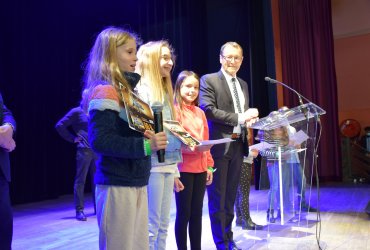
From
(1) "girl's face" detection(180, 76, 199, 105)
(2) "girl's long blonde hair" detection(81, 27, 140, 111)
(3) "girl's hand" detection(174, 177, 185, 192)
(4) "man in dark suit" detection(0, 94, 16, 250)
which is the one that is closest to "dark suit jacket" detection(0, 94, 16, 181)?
(4) "man in dark suit" detection(0, 94, 16, 250)

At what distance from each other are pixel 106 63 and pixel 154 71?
52 centimetres

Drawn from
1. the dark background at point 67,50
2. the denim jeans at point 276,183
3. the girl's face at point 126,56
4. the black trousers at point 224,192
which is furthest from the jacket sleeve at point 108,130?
the dark background at point 67,50

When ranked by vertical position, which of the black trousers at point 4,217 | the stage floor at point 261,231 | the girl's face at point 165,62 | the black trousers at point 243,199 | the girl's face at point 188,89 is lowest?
the stage floor at point 261,231

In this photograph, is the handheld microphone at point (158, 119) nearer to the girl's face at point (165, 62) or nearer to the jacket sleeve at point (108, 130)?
the jacket sleeve at point (108, 130)

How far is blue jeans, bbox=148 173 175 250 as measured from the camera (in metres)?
1.94

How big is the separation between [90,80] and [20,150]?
469 cm

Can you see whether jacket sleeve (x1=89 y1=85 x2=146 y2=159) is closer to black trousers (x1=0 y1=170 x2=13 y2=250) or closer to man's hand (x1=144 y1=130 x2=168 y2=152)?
man's hand (x1=144 y1=130 x2=168 y2=152)

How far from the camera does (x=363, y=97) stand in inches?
306

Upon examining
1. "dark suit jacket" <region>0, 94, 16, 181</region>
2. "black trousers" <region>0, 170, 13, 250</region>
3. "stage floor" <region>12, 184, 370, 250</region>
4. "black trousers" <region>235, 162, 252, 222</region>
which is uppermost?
"dark suit jacket" <region>0, 94, 16, 181</region>

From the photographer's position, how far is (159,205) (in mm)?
1961

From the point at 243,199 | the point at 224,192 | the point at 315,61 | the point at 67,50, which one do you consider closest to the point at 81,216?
the point at 243,199

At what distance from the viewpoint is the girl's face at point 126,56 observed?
5.26 feet

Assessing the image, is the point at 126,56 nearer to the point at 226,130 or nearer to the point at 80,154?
the point at 226,130

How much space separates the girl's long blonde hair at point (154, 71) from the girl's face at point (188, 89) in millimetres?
266
